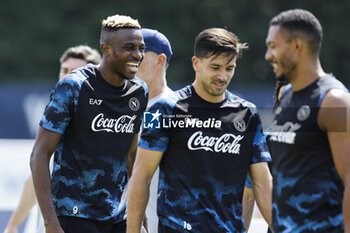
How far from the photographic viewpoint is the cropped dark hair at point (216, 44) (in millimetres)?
4660

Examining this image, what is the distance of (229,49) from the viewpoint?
4.67 meters

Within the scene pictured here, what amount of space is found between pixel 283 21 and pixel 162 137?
1145 millimetres

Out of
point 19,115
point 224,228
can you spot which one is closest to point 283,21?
point 224,228

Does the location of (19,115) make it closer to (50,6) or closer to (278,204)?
(50,6)

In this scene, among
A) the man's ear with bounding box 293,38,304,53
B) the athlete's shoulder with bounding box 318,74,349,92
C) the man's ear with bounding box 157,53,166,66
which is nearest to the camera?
the athlete's shoulder with bounding box 318,74,349,92

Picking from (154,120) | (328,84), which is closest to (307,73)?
(328,84)

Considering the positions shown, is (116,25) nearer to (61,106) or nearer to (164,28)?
(61,106)

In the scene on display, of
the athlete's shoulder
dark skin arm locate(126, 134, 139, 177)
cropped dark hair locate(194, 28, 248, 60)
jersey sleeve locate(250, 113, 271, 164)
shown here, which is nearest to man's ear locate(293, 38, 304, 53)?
the athlete's shoulder

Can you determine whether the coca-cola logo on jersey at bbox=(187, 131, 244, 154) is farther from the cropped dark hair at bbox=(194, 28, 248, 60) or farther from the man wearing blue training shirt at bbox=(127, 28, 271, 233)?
the cropped dark hair at bbox=(194, 28, 248, 60)

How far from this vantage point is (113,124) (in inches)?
200

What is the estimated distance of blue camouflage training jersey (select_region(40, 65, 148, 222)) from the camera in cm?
489

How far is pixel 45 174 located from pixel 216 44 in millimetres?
1445

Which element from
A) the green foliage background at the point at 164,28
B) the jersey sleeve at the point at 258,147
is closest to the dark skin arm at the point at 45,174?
the jersey sleeve at the point at 258,147

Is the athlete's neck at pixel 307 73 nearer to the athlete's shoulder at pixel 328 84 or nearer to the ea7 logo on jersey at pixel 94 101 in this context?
the athlete's shoulder at pixel 328 84
